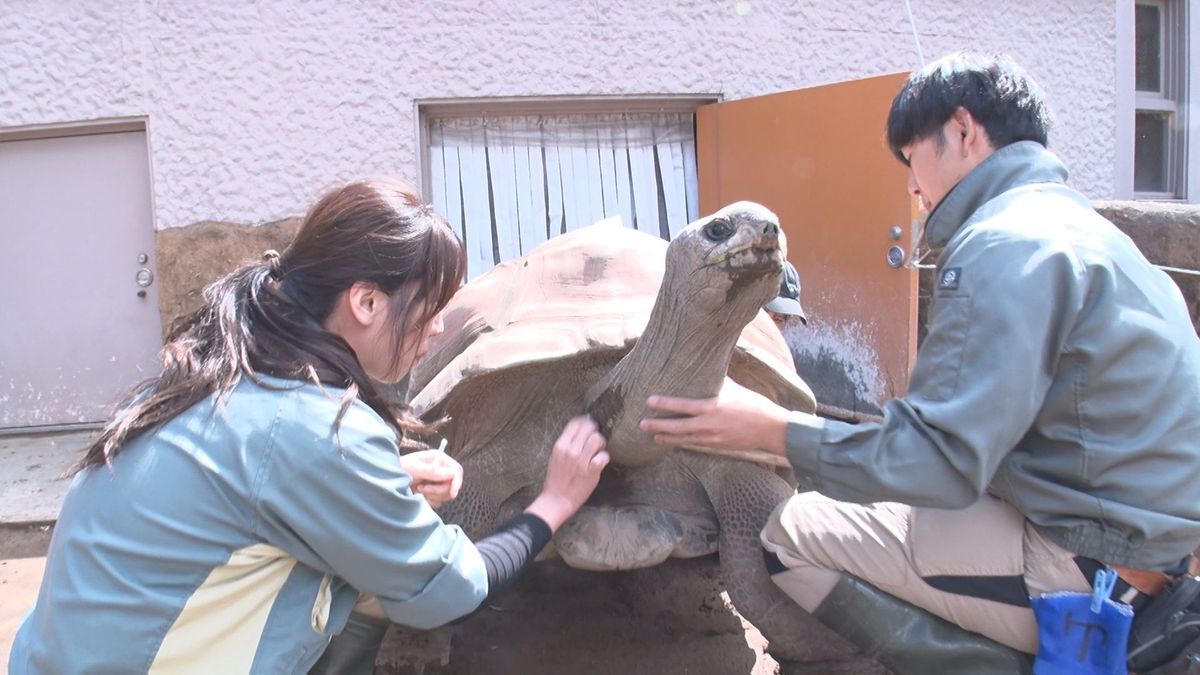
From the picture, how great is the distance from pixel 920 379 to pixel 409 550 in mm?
864

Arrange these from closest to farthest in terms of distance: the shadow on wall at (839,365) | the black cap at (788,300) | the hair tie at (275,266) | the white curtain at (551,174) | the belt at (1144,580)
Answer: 1. the hair tie at (275,266)
2. the belt at (1144,580)
3. the black cap at (788,300)
4. the shadow on wall at (839,365)
5. the white curtain at (551,174)

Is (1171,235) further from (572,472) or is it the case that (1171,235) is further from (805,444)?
(572,472)

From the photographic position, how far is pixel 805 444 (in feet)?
5.09

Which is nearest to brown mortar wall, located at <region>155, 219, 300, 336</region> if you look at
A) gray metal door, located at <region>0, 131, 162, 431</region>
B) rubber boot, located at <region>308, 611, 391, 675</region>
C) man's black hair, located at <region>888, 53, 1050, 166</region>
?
gray metal door, located at <region>0, 131, 162, 431</region>

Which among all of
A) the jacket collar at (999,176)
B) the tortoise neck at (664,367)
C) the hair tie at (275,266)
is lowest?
the tortoise neck at (664,367)

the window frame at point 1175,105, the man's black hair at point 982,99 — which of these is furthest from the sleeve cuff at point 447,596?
the window frame at point 1175,105

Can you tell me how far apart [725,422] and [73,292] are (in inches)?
177

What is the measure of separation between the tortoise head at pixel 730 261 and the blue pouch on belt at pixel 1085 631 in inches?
27.7

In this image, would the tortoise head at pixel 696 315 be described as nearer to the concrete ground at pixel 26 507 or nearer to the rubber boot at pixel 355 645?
the rubber boot at pixel 355 645

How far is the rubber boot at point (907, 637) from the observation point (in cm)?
159

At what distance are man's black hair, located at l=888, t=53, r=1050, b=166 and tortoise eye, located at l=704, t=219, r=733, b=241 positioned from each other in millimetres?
481

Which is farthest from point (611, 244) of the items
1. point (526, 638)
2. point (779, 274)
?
point (526, 638)

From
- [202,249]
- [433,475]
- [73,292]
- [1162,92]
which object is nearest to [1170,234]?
[433,475]

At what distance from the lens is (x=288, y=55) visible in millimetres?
4562
